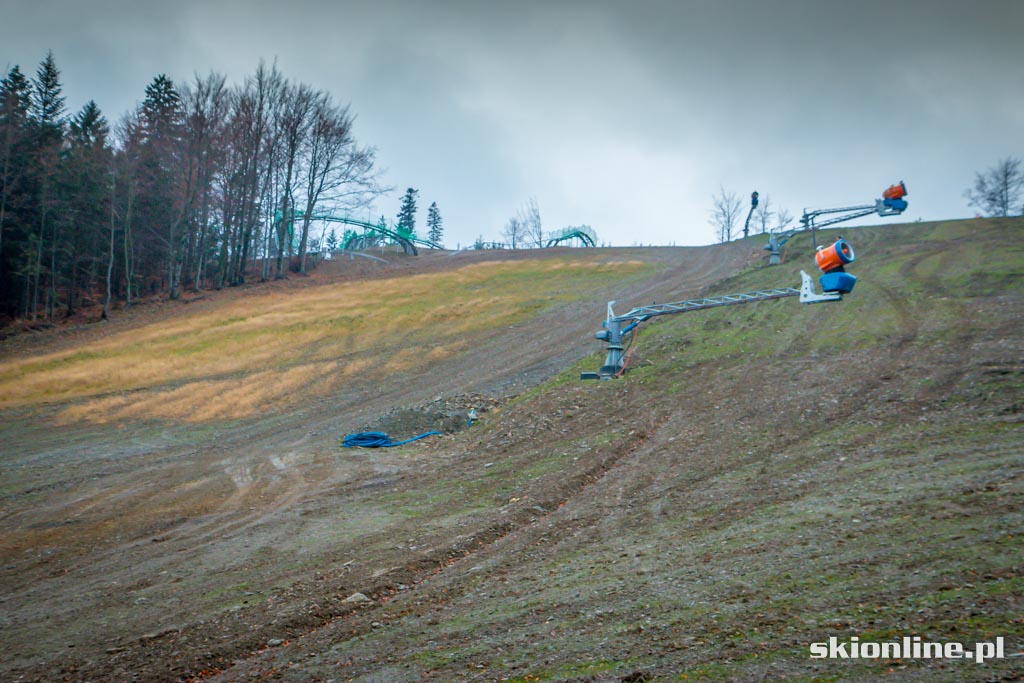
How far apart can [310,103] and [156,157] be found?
1090 cm

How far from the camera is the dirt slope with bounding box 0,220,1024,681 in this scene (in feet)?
17.4

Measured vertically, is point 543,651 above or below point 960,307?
below

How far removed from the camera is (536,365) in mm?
21359

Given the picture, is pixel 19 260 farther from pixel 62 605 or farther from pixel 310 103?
pixel 62 605

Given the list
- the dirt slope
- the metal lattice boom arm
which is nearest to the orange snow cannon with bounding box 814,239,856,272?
the dirt slope

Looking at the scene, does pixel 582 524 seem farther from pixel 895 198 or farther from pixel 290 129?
pixel 290 129

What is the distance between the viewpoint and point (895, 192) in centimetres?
1418

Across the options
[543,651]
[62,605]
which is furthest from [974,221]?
[62,605]

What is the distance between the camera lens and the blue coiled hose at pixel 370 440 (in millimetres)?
14914

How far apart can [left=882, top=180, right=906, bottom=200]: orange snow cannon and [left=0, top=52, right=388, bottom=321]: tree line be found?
122 ft

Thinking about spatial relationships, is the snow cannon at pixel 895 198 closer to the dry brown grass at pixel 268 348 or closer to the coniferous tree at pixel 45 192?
the dry brown grass at pixel 268 348

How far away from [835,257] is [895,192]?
23.0 feet

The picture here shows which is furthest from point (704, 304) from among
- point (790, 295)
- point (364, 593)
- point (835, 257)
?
point (364, 593)

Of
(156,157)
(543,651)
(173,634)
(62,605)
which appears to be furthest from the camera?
(156,157)
